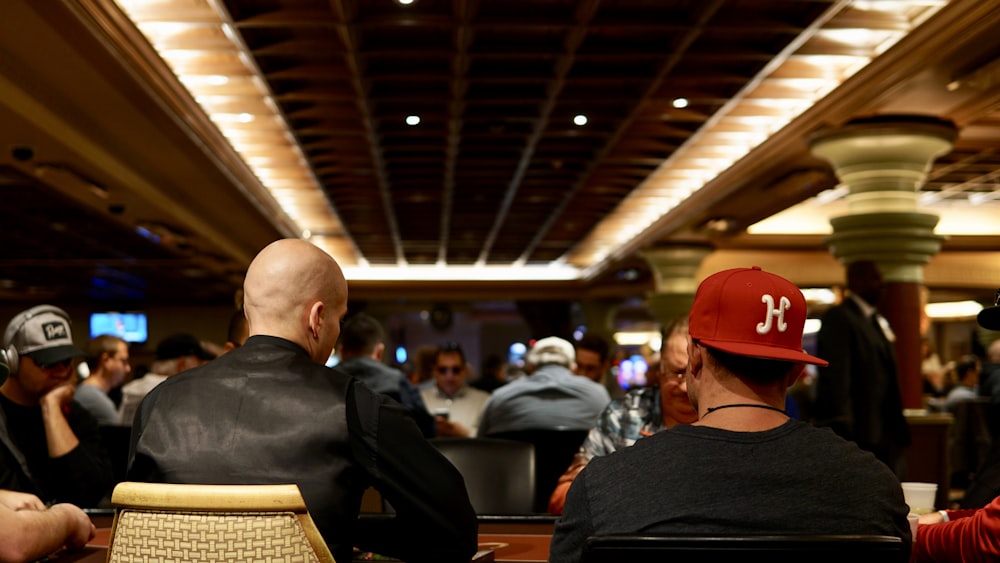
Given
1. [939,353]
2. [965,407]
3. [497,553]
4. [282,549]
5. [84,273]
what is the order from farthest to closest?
[939,353] < [84,273] < [965,407] < [497,553] < [282,549]

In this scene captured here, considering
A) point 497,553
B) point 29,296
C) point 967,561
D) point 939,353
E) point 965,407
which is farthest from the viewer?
point 939,353

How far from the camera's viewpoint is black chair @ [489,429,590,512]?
4270 millimetres

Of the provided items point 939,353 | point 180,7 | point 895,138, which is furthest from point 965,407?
point 939,353

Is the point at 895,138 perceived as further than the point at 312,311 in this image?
Yes

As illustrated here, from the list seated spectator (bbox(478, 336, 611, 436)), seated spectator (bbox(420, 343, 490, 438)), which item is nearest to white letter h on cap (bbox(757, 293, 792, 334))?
seated spectator (bbox(478, 336, 611, 436))

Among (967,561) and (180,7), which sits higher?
(180,7)

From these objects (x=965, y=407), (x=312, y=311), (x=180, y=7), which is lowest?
(x=965, y=407)

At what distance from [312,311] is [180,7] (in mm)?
3552

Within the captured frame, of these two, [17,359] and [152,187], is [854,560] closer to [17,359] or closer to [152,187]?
[17,359]

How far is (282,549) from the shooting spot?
58.6 inches

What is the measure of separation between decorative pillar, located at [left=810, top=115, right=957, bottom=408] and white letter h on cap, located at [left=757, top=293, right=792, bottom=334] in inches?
189

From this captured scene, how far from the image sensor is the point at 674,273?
1219 cm

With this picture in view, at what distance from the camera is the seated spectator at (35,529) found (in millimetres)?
1967

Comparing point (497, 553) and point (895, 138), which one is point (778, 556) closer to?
point (497, 553)
